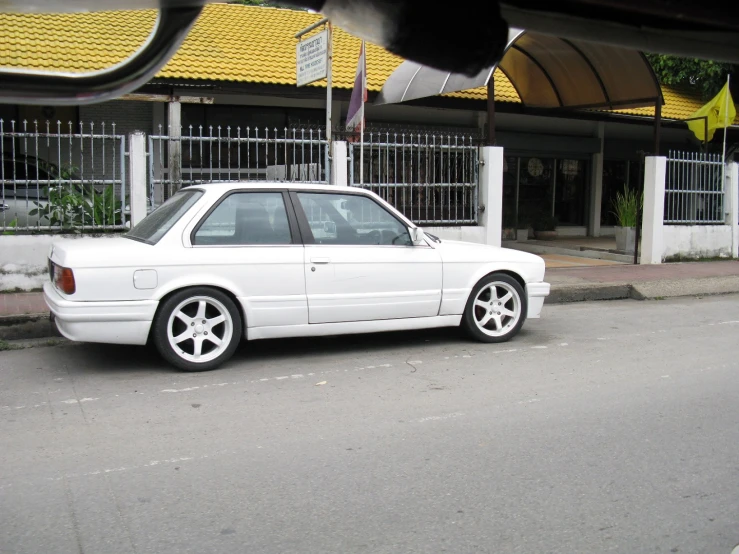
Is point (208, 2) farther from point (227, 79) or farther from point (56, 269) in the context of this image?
point (227, 79)

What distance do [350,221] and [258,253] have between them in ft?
3.16

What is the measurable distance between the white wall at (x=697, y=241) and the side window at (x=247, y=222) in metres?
9.99

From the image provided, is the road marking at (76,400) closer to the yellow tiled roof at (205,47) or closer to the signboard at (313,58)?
the signboard at (313,58)

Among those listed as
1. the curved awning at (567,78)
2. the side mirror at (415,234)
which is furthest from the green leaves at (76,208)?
the curved awning at (567,78)

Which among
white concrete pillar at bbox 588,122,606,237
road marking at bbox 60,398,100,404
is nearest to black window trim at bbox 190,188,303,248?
road marking at bbox 60,398,100,404

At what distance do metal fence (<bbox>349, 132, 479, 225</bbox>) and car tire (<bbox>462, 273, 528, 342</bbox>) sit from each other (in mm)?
3934

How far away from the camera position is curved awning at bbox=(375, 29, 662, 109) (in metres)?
12.5

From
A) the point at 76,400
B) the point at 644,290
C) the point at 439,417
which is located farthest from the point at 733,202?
the point at 76,400

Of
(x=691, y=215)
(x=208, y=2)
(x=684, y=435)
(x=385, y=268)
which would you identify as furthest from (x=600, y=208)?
(x=208, y=2)

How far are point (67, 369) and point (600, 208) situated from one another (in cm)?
1737

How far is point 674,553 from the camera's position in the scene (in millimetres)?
3287

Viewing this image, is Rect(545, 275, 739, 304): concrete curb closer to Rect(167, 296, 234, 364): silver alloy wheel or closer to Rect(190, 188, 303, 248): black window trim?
Rect(190, 188, 303, 248): black window trim

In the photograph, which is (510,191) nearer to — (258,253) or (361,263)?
(361,263)

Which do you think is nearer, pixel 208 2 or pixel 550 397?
pixel 208 2
